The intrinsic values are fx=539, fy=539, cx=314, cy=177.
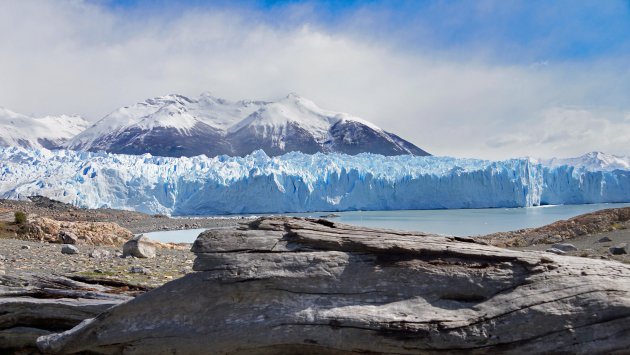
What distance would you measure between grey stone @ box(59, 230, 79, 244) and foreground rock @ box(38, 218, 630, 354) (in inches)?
618

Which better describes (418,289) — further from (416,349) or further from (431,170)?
(431,170)

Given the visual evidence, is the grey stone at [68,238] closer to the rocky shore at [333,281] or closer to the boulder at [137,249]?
the boulder at [137,249]

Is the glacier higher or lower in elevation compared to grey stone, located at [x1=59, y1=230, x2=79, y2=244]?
higher

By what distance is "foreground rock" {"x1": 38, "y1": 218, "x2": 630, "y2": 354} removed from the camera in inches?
169

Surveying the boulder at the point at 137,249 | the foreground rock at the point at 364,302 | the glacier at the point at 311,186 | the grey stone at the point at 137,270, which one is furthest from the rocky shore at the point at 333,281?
the glacier at the point at 311,186

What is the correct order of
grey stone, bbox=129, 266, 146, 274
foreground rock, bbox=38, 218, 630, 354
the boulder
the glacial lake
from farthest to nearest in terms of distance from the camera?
the glacial lake
the boulder
grey stone, bbox=129, 266, 146, 274
foreground rock, bbox=38, 218, 630, 354

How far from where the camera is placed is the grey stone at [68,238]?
19.3m

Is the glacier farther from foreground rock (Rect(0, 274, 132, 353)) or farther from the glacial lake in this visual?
foreground rock (Rect(0, 274, 132, 353))

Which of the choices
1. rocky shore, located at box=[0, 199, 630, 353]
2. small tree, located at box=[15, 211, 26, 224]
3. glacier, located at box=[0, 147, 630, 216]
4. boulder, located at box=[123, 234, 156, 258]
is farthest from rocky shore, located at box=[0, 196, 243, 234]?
rocky shore, located at box=[0, 199, 630, 353]

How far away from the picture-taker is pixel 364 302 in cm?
448

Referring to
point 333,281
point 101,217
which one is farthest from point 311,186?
point 333,281

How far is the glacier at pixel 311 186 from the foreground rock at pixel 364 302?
178 feet

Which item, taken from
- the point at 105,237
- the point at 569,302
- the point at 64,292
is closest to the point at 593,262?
the point at 569,302

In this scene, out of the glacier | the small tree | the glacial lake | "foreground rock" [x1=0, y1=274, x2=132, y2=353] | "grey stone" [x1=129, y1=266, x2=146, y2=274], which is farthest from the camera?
the glacier
